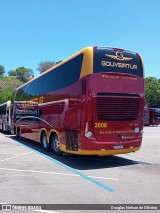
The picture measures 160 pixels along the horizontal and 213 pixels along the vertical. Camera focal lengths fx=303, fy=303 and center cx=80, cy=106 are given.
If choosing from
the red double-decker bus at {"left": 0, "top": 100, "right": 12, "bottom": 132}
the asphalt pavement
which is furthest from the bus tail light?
the red double-decker bus at {"left": 0, "top": 100, "right": 12, "bottom": 132}

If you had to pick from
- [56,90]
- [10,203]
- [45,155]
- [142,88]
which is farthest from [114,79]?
[10,203]

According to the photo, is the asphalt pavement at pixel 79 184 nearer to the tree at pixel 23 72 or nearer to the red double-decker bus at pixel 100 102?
the red double-decker bus at pixel 100 102

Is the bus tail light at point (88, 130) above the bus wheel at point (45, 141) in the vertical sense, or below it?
above

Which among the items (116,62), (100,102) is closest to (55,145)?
(100,102)

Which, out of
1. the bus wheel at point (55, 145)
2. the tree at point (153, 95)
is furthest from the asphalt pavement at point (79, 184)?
the tree at point (153, 95)

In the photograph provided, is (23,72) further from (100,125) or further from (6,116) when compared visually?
(100,125)

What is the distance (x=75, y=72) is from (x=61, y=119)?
2156 millimetres

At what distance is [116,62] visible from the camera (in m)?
10.8

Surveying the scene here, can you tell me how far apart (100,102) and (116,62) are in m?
1.60

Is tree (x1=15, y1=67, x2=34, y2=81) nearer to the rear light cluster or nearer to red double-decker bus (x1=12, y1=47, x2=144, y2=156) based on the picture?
red double-decker bus (x1=12, y1=47, x2=144, y2=156)

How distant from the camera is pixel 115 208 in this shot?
607 centimetres

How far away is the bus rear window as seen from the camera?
1047 centimetres

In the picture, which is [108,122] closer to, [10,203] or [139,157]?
[139,157]

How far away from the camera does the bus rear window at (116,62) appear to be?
1047 cm
